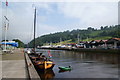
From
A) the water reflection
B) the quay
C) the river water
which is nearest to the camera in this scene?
the quay

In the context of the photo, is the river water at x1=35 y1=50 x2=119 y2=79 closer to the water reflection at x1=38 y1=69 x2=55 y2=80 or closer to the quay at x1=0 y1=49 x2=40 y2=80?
the water reflection at x1=38 y1=69 x2=55 y2=80

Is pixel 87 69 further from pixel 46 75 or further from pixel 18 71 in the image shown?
pixel 18 71

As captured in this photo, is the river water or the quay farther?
the river water

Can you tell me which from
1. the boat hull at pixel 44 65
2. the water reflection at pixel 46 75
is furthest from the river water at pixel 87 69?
the boat hull at pixel 44 65

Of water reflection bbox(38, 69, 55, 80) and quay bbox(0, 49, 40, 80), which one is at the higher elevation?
quay bbox(0, 49, 40, 80)

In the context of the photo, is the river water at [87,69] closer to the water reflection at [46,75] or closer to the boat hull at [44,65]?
the water reflection at [46,75]

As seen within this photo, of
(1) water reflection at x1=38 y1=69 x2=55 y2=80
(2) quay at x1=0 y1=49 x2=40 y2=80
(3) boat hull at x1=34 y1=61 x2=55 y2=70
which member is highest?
(2) quay at x1=0 y1=49 x2=40 y2=80

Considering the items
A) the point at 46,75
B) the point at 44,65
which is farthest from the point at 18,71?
the point at 44,65

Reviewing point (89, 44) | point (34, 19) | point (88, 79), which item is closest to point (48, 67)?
point (88, 79)

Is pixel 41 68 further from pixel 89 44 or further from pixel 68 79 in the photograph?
pixel 89 44

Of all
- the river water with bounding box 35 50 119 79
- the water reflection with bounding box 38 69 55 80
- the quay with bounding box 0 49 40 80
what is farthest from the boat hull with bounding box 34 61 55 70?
the quay with bounding box 0 49 40 80

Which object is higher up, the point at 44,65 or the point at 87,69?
the point at 44,65

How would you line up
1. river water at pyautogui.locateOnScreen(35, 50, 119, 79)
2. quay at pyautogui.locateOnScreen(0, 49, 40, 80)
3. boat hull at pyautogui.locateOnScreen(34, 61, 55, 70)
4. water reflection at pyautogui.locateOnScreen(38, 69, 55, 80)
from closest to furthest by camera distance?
quay at pyautogui.locateOnScreen(0, 49, 40, 80), water reflection at pyautogui.locateOnScreen(38, 69, 55, 80), river water at pyautogui.locateOnScreen(35, 50, 119, 79), boat hull at pyautogui.locateOnScreen(34, 61, 55, 70)

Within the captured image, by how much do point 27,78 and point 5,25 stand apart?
101 feet
